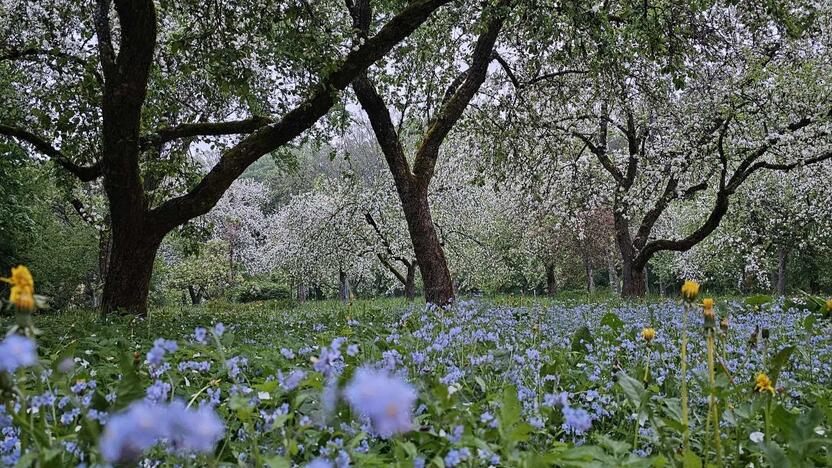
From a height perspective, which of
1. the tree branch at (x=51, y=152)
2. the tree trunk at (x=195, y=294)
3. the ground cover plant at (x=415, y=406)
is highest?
the tree branch at (x=51, y=152)

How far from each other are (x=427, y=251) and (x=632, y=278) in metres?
6.60

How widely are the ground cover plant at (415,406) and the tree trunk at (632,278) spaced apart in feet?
32.4

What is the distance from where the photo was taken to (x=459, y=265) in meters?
24.9

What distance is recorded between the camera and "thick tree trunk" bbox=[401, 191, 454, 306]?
906 cm

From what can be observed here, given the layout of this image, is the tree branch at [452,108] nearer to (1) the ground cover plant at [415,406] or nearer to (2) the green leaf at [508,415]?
(1) the ground cover plant at [415,406]

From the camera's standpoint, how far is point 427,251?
9.11 meters

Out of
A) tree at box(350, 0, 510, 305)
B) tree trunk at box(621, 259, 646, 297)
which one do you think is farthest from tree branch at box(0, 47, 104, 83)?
tree trunk at box(621, 259, 646, 297)

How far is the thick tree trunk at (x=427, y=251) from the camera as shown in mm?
9062

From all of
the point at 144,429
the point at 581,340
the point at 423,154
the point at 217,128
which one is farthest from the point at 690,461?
the point at 217,128

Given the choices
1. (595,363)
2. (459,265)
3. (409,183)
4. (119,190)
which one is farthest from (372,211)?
(595,363)

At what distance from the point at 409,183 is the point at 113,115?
4.11 m

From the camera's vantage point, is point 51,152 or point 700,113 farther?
point 700,113

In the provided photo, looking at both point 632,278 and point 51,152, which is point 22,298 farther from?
point 632,278

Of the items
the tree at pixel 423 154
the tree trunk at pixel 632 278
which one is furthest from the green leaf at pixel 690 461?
the tree trunk at pixel 632 278
